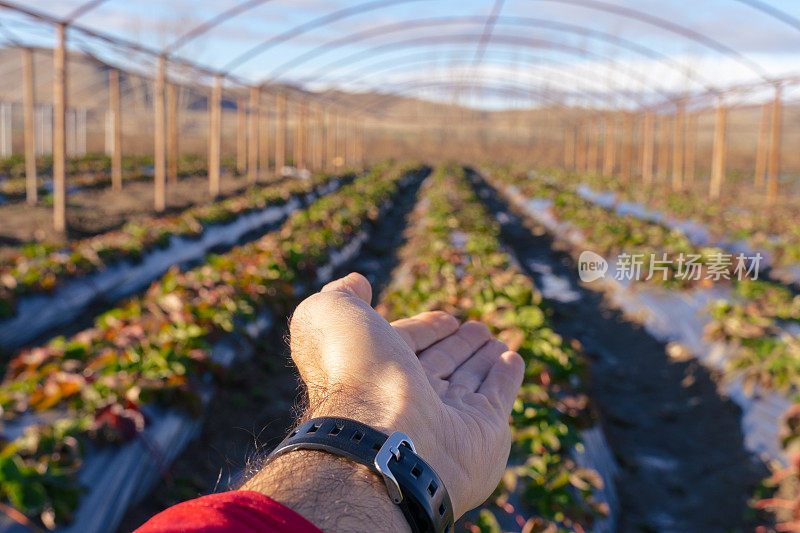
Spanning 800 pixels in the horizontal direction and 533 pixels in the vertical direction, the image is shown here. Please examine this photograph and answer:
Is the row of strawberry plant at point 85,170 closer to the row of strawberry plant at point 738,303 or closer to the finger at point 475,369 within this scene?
the row of strawberry plant at point 738,303

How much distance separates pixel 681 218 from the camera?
1316cm

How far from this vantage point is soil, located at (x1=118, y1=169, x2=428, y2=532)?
4.02 meters

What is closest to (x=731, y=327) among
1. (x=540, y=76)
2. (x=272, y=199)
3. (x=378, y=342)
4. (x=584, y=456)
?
(x=584, y=456)

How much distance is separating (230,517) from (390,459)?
0.34 metres

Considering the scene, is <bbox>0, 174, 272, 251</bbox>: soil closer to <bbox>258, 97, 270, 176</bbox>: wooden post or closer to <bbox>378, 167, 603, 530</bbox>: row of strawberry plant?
<bbox>258, 97, 270, 176</bbox>: wooden post

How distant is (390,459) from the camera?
120cm

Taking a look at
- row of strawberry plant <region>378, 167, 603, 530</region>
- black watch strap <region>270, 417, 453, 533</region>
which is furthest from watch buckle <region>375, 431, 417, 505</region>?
row of strawberry plant <region>378, 167, 603, 530</region>

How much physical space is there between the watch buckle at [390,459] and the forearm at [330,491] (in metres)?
0.02

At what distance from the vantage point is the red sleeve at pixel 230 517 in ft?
2.98

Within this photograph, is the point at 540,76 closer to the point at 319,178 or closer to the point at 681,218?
the point at 319,178

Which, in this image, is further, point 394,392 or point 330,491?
point 394,392

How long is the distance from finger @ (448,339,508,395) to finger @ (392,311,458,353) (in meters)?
0.12

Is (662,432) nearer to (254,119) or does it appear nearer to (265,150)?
(254,119)

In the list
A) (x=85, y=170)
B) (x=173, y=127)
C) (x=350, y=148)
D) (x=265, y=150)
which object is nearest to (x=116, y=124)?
(x=173, y=127)
